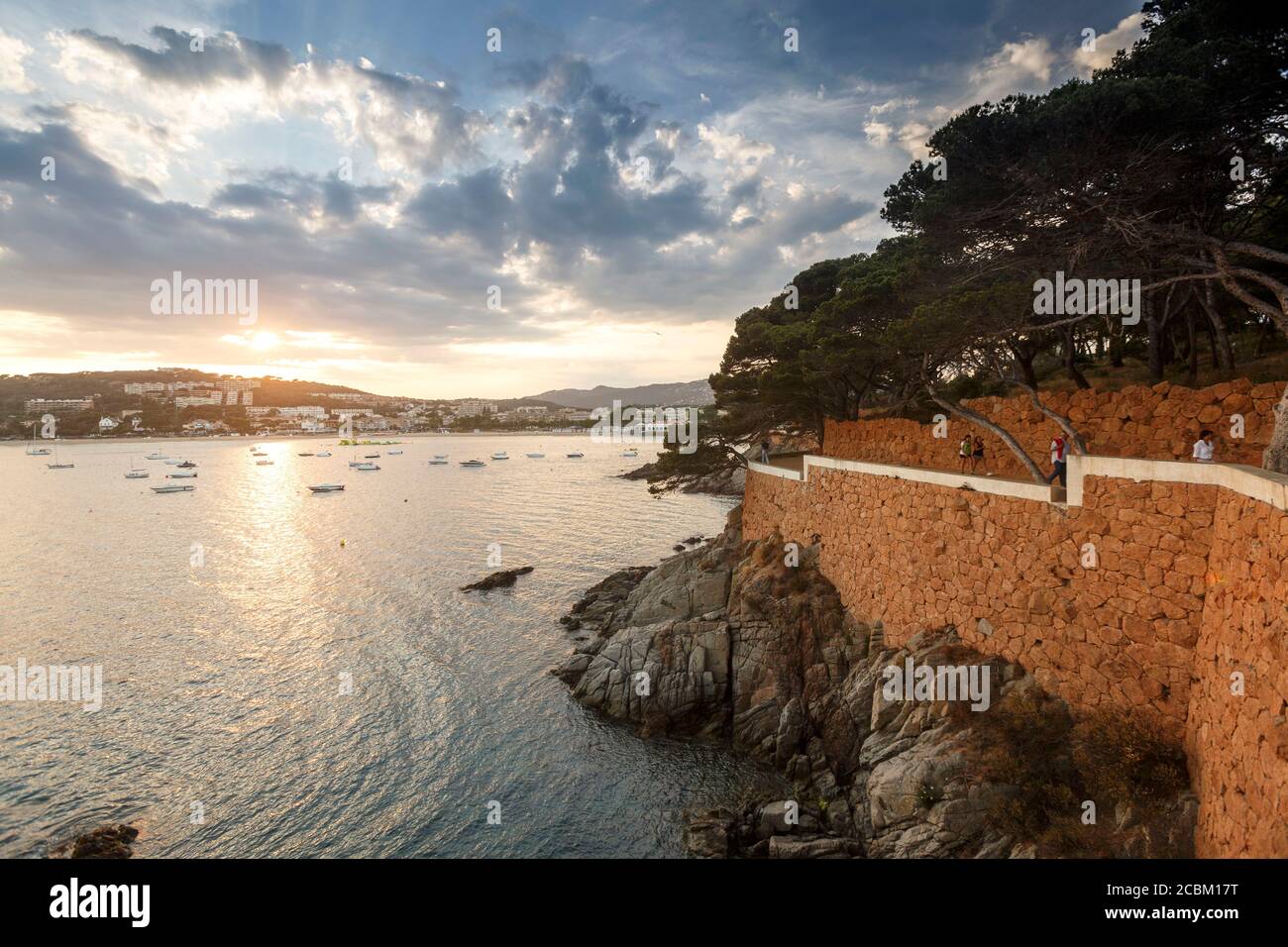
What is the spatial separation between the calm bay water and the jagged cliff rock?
4.61 feet

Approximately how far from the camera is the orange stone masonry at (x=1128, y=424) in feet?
34.1

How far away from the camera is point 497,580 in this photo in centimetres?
3403

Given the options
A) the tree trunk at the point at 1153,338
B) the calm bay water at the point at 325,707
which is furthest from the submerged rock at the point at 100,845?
the tree trunk at the point at 1153,338

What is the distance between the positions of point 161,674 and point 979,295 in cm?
3124

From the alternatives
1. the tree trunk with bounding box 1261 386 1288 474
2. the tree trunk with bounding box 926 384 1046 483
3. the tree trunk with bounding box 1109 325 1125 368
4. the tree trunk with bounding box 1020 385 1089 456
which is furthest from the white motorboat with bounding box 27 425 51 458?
the tree trunk with bounding box 1261 386 1288 474

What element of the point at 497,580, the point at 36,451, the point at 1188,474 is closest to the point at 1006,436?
the point at 1188,474

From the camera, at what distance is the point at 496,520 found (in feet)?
181

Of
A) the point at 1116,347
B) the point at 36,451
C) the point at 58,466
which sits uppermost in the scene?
the point at 1116,347

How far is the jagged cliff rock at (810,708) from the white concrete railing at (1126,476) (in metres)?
3.91

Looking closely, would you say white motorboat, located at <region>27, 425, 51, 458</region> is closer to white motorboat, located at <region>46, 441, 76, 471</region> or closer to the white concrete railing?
white motorboat, located at <region>46, 441, 76, 471</region>

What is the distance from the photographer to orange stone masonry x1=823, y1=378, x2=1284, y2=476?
1041cm

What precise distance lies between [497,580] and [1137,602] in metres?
29.8

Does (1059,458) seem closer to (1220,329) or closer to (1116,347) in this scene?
(1220,329)

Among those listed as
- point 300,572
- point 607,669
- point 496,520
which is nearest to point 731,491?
point 496,520
